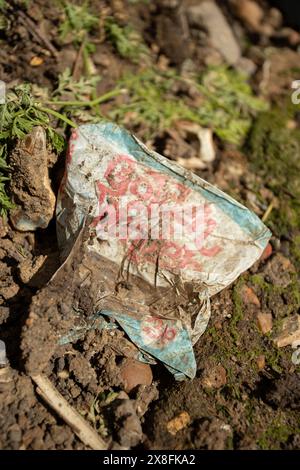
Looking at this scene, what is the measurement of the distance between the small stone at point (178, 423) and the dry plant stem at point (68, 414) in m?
0.27

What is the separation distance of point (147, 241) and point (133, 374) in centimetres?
60

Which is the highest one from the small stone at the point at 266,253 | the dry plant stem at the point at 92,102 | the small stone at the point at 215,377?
the dry plant stem at the point at 92,102

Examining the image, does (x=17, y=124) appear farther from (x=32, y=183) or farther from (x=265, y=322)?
(x=265, y=322)

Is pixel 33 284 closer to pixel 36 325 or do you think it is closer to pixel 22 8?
pixel 36 325

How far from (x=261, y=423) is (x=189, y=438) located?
0.33 meters

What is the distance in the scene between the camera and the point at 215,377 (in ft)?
6.75

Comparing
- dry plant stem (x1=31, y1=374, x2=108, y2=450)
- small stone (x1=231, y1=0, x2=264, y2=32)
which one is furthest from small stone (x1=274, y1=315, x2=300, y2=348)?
small stone (x1=231, y1=0, x2=264, y2=32)

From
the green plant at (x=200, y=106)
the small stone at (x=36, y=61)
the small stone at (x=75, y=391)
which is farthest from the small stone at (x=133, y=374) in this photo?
the small stone at (x=36, y=61)

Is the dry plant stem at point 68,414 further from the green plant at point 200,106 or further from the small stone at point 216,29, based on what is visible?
the small stone at point 216,29

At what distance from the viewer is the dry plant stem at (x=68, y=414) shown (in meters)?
1.84

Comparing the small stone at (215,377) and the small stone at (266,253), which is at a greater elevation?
the small stone at (266,253)

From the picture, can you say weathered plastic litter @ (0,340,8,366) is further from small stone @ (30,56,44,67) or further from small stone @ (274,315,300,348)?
small stone @ (30,56,44,67)

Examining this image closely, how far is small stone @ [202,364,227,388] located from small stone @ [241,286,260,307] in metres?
0.41

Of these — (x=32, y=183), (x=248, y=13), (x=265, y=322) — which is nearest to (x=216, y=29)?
(x=248, y=13)
